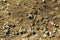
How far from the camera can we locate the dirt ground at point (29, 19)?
295 inches

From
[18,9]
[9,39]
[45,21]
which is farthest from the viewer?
[18,9]

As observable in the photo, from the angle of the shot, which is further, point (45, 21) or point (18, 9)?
point (18, 9)

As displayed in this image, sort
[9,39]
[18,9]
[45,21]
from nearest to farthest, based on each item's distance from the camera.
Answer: [9,39] < [45,21] < [18,9]

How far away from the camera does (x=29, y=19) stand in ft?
26.5

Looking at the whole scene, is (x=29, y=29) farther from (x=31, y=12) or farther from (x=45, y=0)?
(x=45, y=0)

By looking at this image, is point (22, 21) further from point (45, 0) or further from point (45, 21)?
point (45, 0)

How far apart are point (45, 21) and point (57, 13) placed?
2.29ft

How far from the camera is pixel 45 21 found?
25.9ft

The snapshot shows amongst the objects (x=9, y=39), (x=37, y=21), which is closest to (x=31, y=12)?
(x=37, y=21)

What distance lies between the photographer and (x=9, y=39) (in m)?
7.43

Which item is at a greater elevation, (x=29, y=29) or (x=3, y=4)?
(x=3, y=4)

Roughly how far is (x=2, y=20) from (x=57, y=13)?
228cm

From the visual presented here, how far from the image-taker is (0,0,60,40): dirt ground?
750 centimetres

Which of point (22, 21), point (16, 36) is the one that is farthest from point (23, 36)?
point (22, 21)
